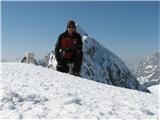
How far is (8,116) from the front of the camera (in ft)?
26.7

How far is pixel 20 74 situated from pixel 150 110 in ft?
18.7

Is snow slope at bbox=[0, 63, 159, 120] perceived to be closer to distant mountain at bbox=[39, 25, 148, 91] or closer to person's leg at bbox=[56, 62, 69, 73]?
person's leg at bbox=[56, 62, 69, 73]

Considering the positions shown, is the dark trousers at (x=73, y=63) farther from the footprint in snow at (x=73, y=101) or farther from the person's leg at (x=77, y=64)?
the footprint in snow at (x=73, y=101)

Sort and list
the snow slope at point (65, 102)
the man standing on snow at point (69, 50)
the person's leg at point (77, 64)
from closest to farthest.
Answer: the snow slope at point (65, 102) → the man standing on snow at point (69, 50) → the person's leg at point (77, 64)

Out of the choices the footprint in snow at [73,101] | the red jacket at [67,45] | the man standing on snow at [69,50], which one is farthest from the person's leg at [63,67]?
the footprint in snow at [73,101]

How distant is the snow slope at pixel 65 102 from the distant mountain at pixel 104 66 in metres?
132

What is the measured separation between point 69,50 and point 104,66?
148352mm

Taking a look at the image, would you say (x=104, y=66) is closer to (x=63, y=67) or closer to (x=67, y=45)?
(x=63, y=67)

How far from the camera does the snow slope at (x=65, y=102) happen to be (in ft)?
27.4

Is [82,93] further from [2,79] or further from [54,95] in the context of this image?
[2,79]

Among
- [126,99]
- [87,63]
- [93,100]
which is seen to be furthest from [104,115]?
[87,63]

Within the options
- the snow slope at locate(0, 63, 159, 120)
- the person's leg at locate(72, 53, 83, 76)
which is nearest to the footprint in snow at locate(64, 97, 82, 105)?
the snow slope at locate(0, 63, 159, 120)

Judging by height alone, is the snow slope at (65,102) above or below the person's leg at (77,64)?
below

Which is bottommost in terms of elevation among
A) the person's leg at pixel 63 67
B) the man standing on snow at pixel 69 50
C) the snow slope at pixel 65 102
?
the snow slope at pixel 65 102
